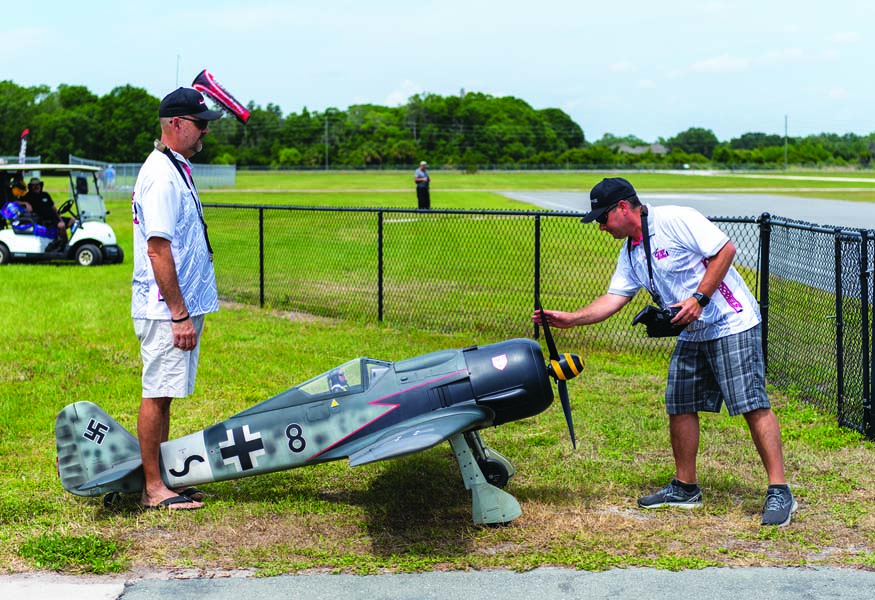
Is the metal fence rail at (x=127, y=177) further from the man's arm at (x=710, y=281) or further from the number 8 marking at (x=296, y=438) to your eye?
the man's arm at (x=710, y=281)

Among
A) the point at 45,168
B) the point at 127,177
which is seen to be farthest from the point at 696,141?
the point at 45,168

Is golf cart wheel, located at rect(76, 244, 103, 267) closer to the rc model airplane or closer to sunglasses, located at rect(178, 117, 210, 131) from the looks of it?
the rc model airplane

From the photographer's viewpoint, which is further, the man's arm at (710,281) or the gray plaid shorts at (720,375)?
the gray plaid shorts at (720,375)

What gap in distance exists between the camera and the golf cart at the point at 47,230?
17938 millimetres

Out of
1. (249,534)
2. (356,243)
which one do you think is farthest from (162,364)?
(356,243)

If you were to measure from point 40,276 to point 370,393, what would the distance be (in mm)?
12929

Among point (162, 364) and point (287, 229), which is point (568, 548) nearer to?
point (162, 364)

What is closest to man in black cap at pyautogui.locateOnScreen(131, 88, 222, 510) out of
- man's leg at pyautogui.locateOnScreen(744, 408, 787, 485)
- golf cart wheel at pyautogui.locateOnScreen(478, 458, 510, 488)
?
golf cart wheel at pyautogui.locateOnScreen(478, 458, 510, 488)

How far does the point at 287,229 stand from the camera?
671 inches

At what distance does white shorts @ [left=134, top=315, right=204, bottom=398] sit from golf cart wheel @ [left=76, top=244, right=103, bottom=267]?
1366 centimetres

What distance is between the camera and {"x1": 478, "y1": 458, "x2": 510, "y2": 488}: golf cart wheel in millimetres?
5793

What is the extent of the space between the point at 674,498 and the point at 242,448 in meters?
2.57

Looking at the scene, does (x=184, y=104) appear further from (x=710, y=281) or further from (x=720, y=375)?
(x=720, y=375)

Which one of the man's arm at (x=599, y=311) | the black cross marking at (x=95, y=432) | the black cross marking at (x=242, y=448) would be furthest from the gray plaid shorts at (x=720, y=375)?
the black cross marking at (x=95, y=432)
